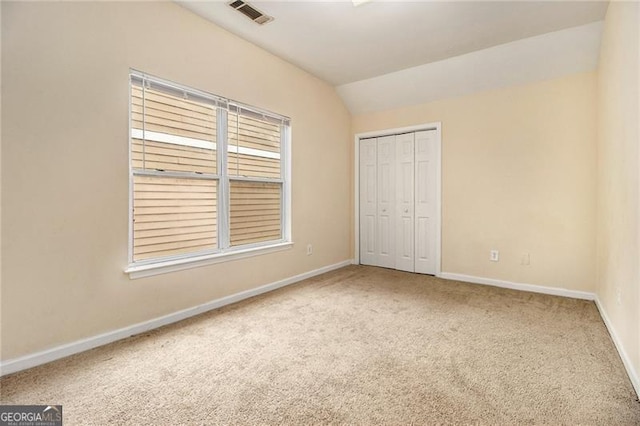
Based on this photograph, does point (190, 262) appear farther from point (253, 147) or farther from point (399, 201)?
point (399, 201)

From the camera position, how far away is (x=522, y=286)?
143 inches

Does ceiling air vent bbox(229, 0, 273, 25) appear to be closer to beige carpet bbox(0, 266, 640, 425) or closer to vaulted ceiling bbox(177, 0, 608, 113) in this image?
vaulted ceiling bbox(177, 0, 608, 113)

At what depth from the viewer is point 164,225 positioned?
105 inches

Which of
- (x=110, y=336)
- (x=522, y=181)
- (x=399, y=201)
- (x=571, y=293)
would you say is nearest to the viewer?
(x=110, y=336)

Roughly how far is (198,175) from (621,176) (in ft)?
10.8

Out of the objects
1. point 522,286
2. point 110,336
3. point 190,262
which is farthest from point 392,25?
point 110,336

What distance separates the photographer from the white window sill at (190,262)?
8.02 ft

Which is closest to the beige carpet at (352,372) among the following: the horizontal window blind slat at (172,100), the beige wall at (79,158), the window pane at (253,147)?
the beige wall at (79,158)

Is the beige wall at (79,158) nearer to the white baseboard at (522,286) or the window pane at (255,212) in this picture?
the window pane at (255,212)

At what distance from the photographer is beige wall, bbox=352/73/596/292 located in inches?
130

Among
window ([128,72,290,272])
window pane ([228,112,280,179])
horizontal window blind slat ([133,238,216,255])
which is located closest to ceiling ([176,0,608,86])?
window ([128,72,290,272])

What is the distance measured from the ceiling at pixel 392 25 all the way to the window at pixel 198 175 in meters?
0.73

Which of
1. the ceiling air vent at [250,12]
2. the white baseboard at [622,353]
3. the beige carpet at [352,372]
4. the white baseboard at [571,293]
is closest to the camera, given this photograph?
the beige carpet at [352,372]

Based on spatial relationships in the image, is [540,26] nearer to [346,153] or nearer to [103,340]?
[346,153]
